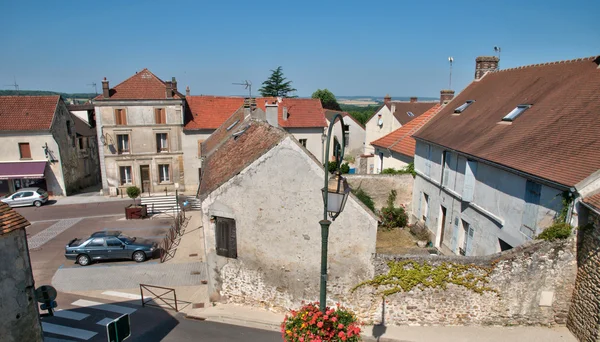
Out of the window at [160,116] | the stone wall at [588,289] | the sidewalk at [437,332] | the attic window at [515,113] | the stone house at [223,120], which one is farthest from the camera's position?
the stone house at [223,120]

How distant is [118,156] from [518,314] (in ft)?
90.8

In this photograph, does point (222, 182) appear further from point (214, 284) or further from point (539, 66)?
point (539, 66)

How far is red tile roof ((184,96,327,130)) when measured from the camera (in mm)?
29719

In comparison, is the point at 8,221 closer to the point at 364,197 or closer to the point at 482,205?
the point at 482,205

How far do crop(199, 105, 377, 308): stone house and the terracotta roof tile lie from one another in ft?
16.0

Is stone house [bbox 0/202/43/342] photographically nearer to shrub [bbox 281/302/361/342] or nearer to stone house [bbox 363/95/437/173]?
shrub [bbox 281/302/361/342]

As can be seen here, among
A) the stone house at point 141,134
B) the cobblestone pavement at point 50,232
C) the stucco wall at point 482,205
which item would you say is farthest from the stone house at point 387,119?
the cobblestone pavement at point 50,232

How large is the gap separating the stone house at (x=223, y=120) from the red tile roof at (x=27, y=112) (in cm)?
1018

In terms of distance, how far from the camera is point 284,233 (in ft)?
37.0

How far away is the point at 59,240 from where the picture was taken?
64.2 ft

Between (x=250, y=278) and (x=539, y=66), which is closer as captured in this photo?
(x=250, y=278)

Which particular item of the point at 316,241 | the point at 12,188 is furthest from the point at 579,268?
the point at 12,188

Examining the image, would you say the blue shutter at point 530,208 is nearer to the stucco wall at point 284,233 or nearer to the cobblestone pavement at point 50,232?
the stucco wall at point 284,233

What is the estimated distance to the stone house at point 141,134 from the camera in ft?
90.0
